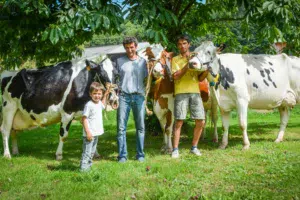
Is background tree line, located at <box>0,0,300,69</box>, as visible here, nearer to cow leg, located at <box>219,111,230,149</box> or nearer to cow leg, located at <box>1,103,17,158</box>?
cow leg, located at <box>1,103,17,158</box>

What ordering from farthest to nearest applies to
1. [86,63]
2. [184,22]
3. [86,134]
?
[184,22] < [86,63] < [86,134]

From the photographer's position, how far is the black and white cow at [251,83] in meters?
7.27

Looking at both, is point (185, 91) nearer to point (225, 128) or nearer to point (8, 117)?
point (225, 128)

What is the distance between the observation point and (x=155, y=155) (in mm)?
7023

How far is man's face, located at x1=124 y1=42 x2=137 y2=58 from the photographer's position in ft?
20.4

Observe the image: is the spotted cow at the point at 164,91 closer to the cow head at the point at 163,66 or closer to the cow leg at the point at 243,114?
the cow head at the point at 163,66

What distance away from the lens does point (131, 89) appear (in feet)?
20.6

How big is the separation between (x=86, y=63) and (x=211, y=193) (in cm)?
360

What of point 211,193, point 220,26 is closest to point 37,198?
point 211,193

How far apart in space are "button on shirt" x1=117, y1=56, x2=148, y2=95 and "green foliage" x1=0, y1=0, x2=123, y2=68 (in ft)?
2.04

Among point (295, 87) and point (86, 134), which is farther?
point (295, 87)

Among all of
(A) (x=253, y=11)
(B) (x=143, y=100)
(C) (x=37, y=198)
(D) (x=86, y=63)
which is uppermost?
(A) (x=253, y=11)

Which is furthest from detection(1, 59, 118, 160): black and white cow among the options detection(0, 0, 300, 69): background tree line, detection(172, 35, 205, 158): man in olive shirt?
detection(172, 35, 205, 158): man in olive shirt

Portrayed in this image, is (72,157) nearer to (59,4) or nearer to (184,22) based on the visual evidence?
(59,4)
